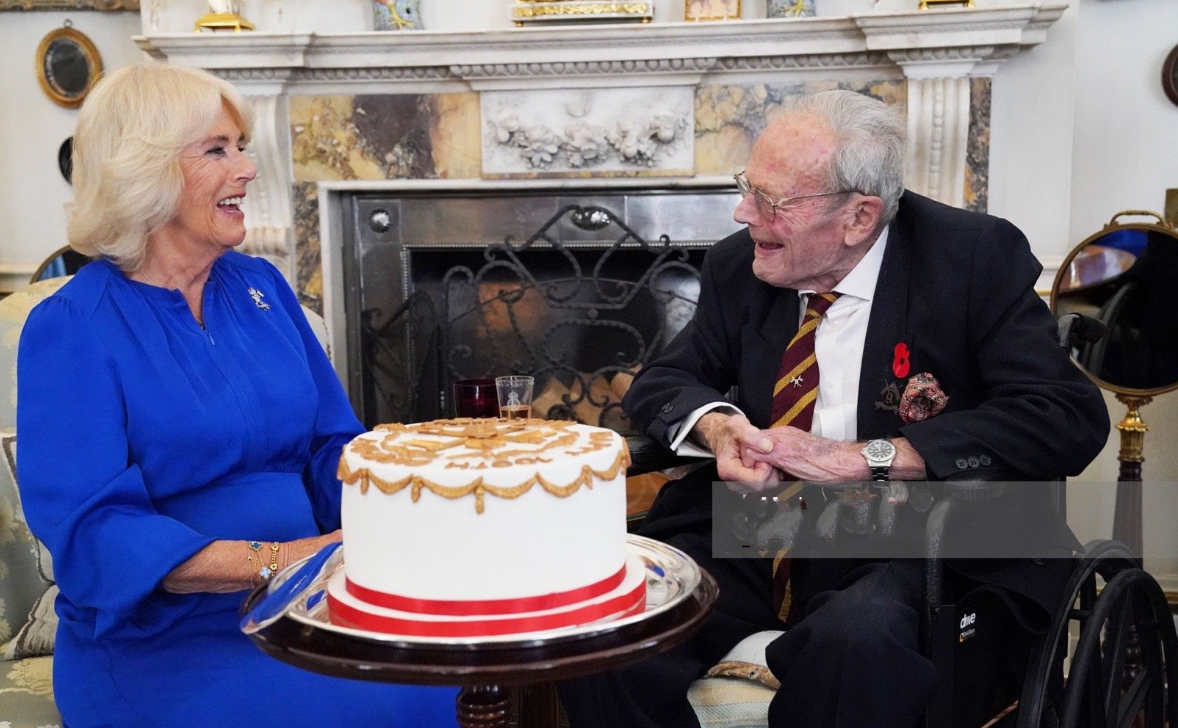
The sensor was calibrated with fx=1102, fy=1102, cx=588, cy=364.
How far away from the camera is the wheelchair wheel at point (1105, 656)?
1506 millimetres

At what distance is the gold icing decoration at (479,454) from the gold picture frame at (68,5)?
3.01m

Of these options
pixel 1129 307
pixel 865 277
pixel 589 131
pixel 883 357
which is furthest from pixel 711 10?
pixel 883 357

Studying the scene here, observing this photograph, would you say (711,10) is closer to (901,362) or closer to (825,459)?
(901,362)

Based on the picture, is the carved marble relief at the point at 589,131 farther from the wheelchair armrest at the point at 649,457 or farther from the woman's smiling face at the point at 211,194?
the woman's smiling face at the point at 211,194

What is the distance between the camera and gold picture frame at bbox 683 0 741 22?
3209mm

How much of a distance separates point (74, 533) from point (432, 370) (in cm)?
224

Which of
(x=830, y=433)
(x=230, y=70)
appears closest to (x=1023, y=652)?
(x=830, y=433)

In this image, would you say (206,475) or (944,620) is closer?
(944,620)

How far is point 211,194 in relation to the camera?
5.73ft

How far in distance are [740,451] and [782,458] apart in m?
0.07

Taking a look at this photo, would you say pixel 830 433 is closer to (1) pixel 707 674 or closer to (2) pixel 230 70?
(1) pixel 707 674

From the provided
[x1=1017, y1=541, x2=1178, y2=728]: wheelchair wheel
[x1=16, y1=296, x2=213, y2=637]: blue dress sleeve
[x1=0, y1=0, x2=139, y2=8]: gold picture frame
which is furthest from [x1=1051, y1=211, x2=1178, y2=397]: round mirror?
[x1=0, y1=0, x2=139, y2=8]: gold picture frame

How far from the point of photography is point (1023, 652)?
172 centimetres

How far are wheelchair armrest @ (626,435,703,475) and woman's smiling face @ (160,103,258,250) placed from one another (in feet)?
2.46
